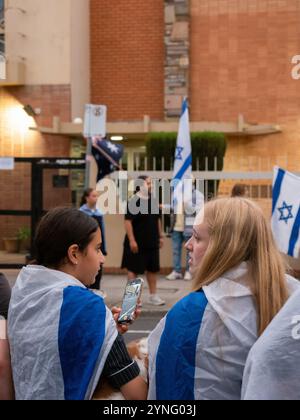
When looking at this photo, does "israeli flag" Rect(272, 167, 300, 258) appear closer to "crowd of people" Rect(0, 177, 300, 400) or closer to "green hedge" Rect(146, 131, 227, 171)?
"green hedge" Rect(146, 131, 227, 171)

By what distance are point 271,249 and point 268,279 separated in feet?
0.34

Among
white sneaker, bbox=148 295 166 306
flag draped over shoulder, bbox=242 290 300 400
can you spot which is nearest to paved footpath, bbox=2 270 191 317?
white sneaker, bbox=148 295 166 306

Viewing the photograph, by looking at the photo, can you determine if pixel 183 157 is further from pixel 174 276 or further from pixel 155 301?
pixel 174 276

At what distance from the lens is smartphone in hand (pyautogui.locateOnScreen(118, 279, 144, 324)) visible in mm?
2547

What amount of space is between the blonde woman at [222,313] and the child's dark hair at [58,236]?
0.42 meters

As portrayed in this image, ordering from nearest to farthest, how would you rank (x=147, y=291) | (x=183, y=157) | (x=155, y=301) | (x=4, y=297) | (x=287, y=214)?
(x=4, y=297) < (x=287, y=214) < (x=155, y=301) < (x=183, y=157) < (x=147, y=291)

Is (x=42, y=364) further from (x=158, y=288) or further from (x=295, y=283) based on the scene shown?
(x=158, y=288)

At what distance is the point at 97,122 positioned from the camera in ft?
35.5

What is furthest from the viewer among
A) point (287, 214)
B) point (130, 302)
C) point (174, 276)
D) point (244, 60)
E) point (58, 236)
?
point (244, 60)

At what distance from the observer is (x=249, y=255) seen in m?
2.22

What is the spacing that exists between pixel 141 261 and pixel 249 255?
738 cm

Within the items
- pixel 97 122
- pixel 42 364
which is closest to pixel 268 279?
pixel 42 364

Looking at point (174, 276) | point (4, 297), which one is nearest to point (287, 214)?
point (174, 276)

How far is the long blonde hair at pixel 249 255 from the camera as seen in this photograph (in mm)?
2172
